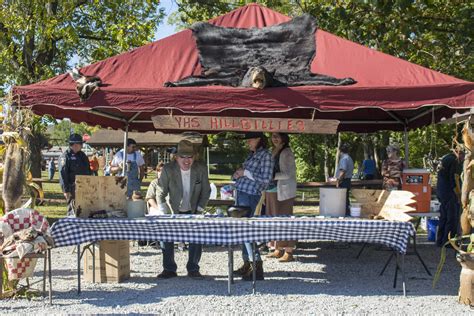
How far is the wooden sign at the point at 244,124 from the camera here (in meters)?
6.64

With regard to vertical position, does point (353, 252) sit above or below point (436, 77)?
below

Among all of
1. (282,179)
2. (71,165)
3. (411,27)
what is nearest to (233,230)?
(282,179)

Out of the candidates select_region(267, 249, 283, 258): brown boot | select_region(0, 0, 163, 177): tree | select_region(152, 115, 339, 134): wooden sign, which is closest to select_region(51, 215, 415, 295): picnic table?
select_region(152, 115, 339, 134): wooden sign

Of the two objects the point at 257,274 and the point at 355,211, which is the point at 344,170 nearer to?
the point at 257,274

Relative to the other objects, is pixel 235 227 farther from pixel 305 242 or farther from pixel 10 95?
pixel 305 242

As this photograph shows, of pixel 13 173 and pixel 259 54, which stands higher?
pixel 259 54

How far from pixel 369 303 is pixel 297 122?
2069 mm

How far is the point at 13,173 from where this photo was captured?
612cm

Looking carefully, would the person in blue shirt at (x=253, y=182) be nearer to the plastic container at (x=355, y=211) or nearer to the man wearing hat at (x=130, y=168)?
the plastic container at (x=355, y=211)

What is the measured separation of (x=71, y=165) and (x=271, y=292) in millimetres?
3892

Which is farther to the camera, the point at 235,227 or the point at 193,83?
the point at 193,83

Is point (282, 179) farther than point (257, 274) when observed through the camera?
Yes

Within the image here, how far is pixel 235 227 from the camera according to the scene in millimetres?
5969

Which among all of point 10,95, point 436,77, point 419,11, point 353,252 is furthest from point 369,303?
point 419,11
